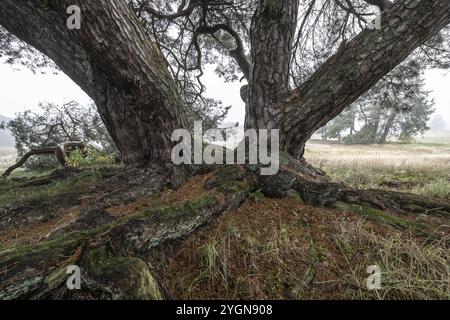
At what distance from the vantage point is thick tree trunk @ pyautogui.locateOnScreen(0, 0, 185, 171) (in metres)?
1.84

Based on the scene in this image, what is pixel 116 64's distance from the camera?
194 centimetres

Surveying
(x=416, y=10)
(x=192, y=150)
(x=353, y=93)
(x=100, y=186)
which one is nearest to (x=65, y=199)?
(x=100, y=186)

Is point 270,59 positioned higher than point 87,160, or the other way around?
point 270,59

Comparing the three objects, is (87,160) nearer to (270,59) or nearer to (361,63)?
(270,59)

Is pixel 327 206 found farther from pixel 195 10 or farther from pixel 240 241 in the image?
pixel 195 10

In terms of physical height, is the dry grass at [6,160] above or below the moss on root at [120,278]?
below

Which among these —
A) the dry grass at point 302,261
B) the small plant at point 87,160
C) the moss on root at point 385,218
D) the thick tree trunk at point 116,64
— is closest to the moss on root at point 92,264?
the dry grass at point 302,261

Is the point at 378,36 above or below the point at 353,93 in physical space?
above

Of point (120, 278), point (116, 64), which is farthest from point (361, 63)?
point (120, 278)

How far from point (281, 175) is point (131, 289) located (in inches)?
62.0

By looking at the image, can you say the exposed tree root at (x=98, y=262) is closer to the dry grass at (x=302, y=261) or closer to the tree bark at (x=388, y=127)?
the dry grass at (x=302, y=261)

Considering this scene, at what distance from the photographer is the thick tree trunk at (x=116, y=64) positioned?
1.84 metres

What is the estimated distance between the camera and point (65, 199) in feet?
7.39

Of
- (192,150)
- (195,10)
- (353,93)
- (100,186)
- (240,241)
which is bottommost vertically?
(240,241)
